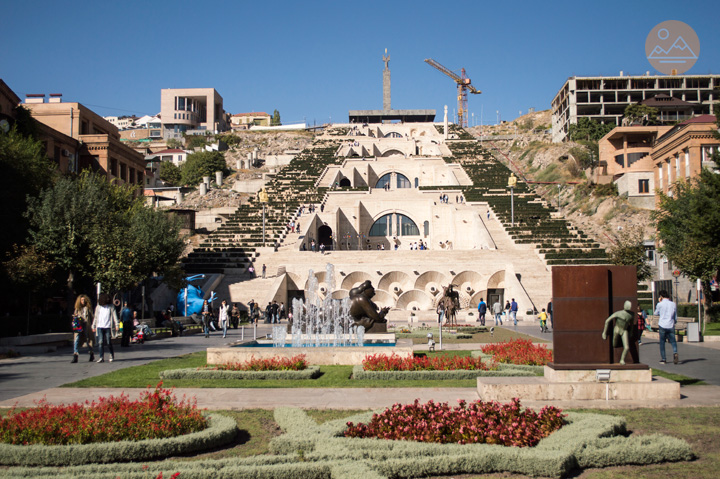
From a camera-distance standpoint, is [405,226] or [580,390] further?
[405,226]

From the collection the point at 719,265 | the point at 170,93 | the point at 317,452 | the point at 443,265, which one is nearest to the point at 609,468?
the point at 317,452

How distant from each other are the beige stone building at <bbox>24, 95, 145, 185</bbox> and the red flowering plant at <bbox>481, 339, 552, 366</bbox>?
34.2m

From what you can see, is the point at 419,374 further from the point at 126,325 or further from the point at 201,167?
the point at 201,167

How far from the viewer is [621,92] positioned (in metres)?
84.6

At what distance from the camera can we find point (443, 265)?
1416 inches

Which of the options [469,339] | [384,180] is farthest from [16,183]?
[384,180]

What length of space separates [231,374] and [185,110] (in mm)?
113318

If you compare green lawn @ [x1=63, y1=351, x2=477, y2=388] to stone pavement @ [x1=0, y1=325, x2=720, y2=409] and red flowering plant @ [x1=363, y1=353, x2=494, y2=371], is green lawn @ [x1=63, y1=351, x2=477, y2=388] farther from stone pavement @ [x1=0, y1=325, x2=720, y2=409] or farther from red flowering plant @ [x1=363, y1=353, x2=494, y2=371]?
red flowering plant @ [x1=363, y1=353, x2=494, y2=371]

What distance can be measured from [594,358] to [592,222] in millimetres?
47224

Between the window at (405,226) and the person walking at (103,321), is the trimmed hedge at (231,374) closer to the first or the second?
the person walking at (103,321)

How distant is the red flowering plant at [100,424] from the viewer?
6888 mm

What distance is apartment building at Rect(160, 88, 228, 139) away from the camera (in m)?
117

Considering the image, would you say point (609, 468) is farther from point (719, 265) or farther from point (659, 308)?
point (719, 265)

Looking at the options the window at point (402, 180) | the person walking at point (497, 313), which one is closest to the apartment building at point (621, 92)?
the window at point (402, 180)
